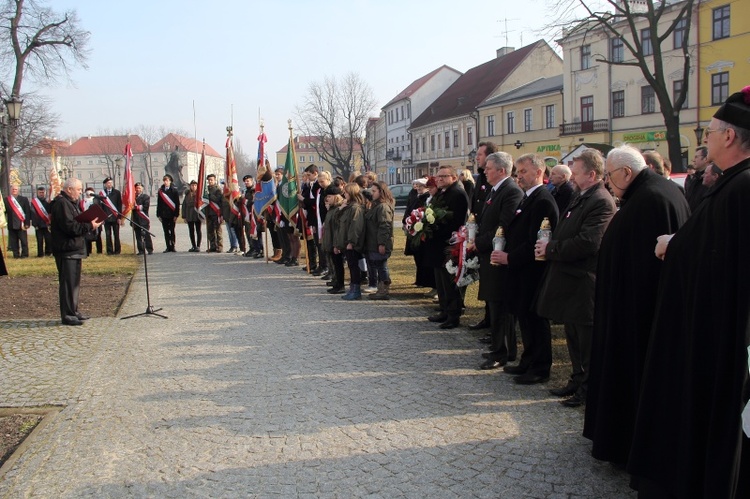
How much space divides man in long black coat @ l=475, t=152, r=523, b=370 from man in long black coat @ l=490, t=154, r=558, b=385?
0.90ft

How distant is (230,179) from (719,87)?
103ft

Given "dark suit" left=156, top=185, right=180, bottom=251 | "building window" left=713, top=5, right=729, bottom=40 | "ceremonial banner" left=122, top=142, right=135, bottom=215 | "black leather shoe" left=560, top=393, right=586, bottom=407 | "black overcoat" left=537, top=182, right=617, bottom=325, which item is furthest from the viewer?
"building window" left=713, top=5, right=729, bottom=40

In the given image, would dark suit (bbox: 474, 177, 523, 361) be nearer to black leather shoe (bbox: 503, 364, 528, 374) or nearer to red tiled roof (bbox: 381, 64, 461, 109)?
black leather shoe (bbox: 503, 364, 528, 374)

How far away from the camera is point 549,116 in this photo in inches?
2021

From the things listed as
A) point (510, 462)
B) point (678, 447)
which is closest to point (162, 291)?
point (510, 462)

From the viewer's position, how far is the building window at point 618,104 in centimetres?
4384

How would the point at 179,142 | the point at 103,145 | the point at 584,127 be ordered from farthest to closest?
the point at 103,145 < the point at 179,142 < the point at 584,127

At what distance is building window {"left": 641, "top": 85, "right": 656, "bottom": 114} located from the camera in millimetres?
41281

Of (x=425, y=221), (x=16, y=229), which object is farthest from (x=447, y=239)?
(x=16, y=229)

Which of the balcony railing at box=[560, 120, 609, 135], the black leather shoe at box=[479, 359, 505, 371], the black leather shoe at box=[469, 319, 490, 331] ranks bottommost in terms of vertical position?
the black leather shoe at box=[479, 359, 505, 371]

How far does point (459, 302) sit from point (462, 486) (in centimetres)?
452

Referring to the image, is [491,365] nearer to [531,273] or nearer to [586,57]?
[531,273]

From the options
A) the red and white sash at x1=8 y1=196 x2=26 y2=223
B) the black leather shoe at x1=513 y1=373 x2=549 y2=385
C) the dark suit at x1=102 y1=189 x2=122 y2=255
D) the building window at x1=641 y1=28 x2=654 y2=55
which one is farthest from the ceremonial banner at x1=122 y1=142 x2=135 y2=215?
the building window at x1=641 y1=28 x2=654 y2=55

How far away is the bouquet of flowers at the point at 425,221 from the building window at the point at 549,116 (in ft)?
147
